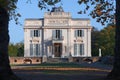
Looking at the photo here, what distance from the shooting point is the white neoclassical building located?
80812 mm

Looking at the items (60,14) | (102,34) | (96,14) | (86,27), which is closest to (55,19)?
(60,14)

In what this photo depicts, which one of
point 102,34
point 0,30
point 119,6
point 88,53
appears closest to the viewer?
point 0,30

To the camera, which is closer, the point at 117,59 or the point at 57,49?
the point at 117,59

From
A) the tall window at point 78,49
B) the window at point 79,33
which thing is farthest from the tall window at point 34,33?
the tall window at point 78,49

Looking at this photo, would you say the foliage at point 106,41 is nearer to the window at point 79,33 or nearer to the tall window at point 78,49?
the window at point 79,33

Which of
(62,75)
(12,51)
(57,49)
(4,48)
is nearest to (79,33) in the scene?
(57,49)

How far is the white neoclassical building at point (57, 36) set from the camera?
3182 inches

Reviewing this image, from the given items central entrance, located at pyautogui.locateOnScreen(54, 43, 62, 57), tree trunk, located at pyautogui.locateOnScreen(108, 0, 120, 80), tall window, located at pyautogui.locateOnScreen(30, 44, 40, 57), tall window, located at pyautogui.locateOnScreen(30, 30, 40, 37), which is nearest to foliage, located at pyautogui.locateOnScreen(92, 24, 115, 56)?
central entrance, located at pyautogui.locateOnScreen(54, 43, 62, 57)

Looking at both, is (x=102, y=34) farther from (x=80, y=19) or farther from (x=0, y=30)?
(x=0, y=30)

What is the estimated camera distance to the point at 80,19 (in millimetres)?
84188

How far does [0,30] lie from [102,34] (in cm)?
7627

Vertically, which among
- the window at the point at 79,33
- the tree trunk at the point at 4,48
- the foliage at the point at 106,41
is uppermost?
the tree trunk at the point at 4,48

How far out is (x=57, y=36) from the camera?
82.0 meters

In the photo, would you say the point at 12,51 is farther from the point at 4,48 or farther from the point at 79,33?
the point at 4,48
